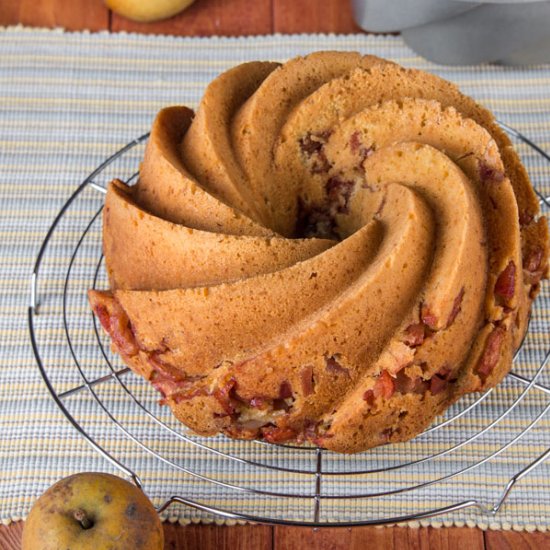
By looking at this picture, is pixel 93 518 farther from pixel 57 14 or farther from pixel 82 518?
pixel 57 14

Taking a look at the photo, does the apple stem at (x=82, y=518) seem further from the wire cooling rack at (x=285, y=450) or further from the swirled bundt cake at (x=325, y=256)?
the swirled bundt cake at (x=325, y=256)

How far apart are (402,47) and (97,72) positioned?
1517mm

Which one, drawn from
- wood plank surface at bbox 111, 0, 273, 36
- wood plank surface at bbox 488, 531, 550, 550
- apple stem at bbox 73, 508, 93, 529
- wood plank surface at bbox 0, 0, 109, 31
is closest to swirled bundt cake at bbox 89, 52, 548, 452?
apple stem at bbox 73, 508, 93, 529

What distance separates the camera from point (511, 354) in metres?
2.99

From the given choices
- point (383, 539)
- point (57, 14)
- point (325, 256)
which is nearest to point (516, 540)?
point (383, 539)

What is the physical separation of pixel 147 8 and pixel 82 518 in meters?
2.57

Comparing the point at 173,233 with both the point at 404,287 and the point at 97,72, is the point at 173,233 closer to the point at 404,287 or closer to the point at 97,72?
the point at 404,287

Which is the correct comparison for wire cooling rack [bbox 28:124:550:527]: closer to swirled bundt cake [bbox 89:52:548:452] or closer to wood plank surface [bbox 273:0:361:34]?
swirled bundt cake [bbox 89:52:548:452]

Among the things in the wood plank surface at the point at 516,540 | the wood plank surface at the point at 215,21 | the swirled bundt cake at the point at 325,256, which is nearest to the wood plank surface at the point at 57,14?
the wood plank surface at the point at 215,21

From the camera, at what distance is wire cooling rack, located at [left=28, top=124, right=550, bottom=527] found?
3207mm

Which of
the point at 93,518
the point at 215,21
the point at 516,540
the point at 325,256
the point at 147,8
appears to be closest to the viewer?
the point at 325,256

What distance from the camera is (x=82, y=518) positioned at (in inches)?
108

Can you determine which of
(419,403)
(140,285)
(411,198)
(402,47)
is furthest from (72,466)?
(402,47)

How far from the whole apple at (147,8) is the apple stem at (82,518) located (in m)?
2.53
